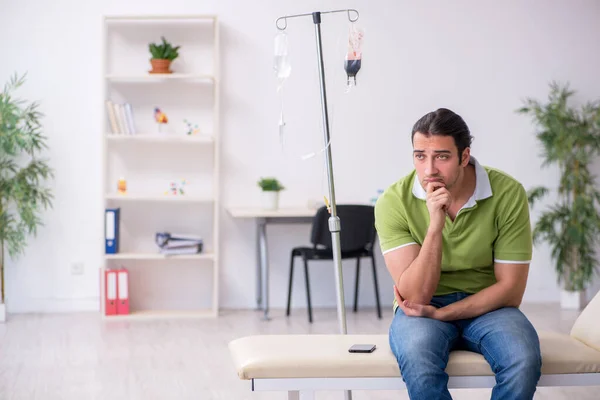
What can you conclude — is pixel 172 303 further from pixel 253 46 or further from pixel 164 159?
pixel 253 46

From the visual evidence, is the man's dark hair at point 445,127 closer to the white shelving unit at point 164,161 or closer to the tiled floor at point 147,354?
the tiled floor at point 147,354

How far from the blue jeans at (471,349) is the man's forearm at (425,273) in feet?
0.23

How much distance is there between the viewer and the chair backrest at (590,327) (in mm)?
2574

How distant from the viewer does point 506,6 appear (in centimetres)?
604

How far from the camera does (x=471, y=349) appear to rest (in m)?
2.46

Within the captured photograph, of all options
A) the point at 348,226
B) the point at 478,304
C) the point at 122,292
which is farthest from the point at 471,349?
the point at 122,292

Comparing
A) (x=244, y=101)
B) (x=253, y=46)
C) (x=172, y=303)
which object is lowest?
(x=172, y=303)

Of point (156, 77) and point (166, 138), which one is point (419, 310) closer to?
point (166, 138)

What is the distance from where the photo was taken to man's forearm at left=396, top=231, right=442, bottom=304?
2432 millimetres

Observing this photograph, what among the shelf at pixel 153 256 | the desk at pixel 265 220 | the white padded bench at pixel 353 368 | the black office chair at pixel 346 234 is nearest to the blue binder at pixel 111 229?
the shelf at pixel 153 256

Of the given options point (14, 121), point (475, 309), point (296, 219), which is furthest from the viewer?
point (296, 219)

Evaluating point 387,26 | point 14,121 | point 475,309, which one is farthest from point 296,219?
point 475,309

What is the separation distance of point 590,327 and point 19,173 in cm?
390

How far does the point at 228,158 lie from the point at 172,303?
1049 millimetres
